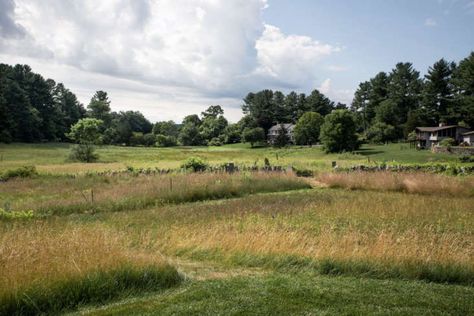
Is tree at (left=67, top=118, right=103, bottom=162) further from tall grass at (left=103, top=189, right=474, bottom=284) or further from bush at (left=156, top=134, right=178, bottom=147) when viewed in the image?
bush at (left=156, top=134, right=178, bottom=147)

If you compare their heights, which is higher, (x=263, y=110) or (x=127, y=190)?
(x=263, y=110)

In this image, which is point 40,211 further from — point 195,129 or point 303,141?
point 195,129

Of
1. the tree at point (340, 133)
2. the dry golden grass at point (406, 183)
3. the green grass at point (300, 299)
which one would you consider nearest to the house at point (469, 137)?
the tree at point (340, 133)

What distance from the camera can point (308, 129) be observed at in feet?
290

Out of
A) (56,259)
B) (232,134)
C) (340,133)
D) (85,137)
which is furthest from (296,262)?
(232,134)

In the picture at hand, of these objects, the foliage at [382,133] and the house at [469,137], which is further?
the foliage at [382,133]

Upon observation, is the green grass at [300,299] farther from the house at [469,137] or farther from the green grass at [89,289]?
the house at [469,137]

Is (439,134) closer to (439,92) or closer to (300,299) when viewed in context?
(439,92)

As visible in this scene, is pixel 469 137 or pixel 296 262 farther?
pixel 469 137

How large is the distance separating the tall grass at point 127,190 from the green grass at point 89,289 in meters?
9.84

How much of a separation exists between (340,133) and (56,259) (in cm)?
6382

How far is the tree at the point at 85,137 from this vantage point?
154ft

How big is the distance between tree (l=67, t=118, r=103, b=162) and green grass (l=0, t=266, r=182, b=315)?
Answer: 144ft

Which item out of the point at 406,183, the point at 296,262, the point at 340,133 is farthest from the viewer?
the point at 340,133
